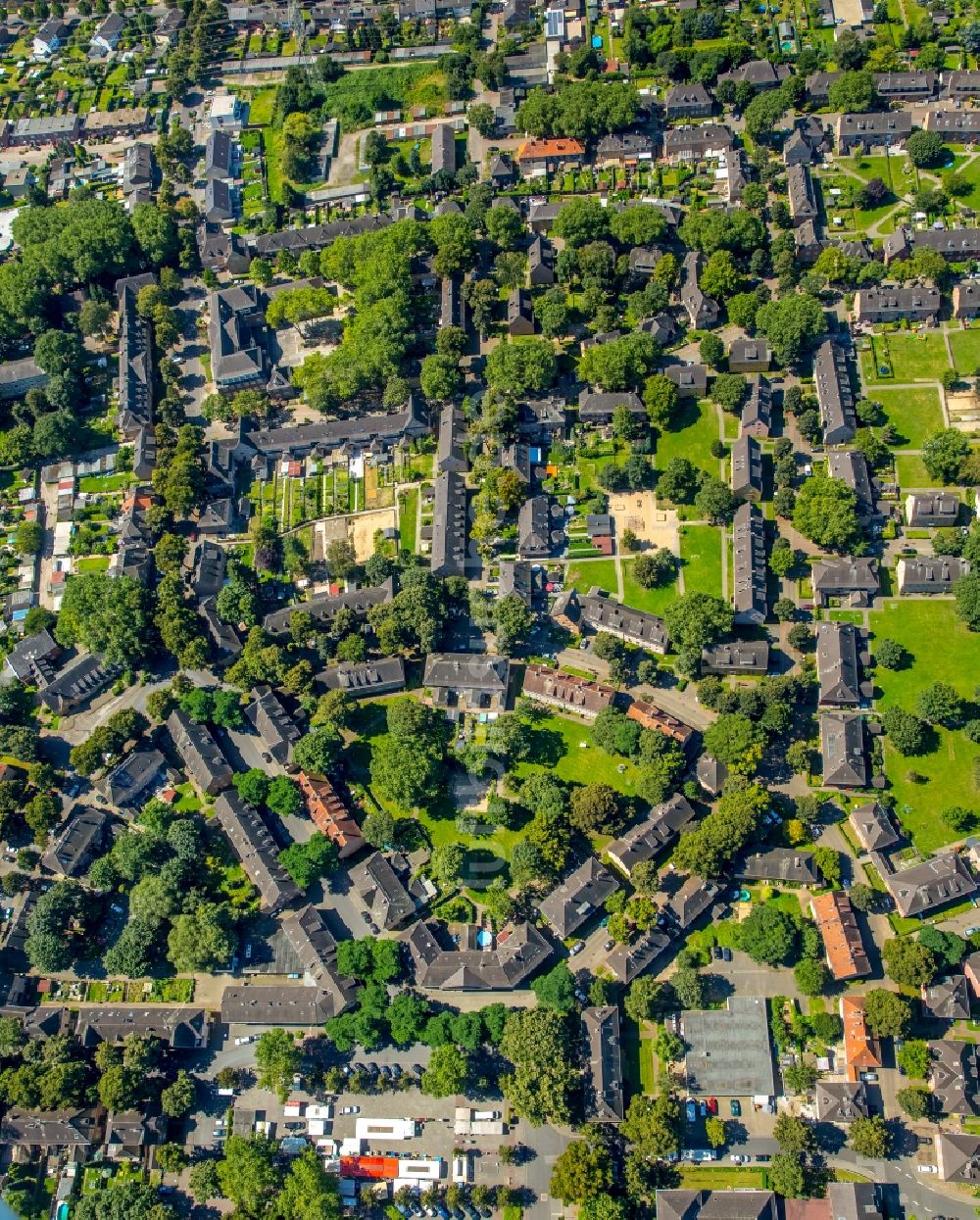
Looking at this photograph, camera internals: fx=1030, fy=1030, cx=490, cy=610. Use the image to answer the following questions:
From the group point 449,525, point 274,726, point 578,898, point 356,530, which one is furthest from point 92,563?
point 578,898

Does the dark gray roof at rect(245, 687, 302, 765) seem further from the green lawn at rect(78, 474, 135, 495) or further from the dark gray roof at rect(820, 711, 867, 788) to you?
the dark gray roof at rect(820, 711, 867, 788)

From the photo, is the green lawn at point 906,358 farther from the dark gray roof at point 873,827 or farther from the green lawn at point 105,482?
the green lawn at point 105,482

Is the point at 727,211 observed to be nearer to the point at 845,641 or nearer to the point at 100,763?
the point at 845,641

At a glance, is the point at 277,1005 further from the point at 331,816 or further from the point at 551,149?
the point at 551,149

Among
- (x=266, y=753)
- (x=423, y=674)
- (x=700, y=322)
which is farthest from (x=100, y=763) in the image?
(x=700, y=322)

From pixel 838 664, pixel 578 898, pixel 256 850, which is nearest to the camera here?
pixel 578 898

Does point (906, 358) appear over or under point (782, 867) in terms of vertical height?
over
